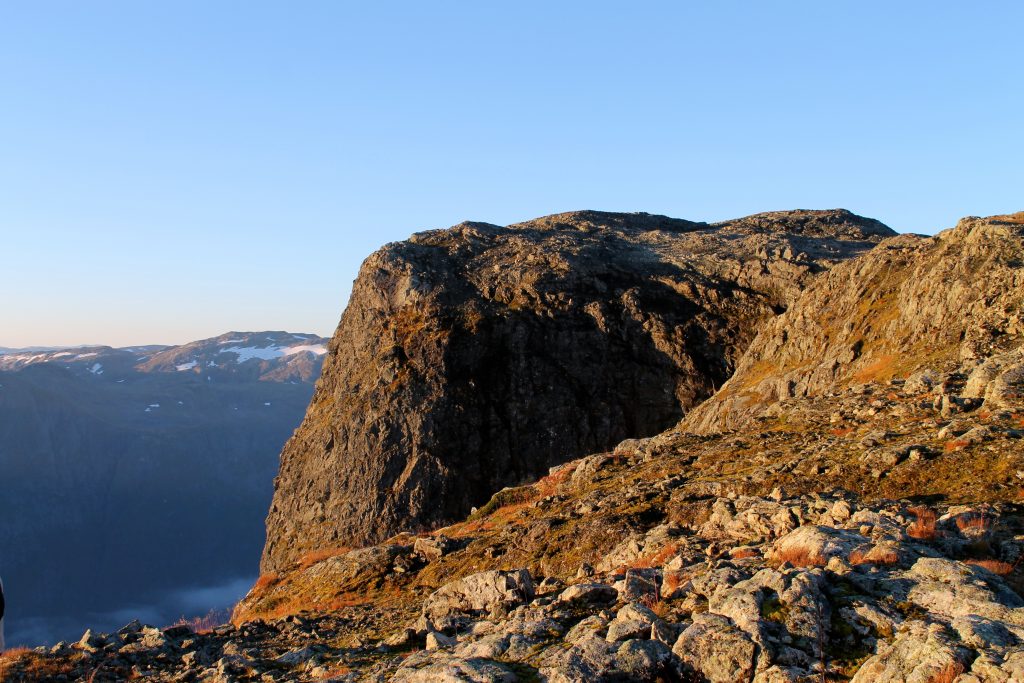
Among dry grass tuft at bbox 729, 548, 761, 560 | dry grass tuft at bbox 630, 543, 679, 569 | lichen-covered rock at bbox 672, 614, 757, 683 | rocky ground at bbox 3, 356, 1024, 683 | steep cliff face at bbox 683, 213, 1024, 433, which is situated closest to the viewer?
lichen-covered rock at bbox 672, 614, 757, 683

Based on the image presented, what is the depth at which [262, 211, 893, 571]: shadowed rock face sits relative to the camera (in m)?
49.6

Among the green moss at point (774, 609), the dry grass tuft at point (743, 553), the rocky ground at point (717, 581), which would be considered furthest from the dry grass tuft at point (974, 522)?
the green moss at point (774, 609)

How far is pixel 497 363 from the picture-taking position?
2122 inches

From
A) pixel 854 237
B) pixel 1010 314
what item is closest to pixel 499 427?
pixel 1010 314

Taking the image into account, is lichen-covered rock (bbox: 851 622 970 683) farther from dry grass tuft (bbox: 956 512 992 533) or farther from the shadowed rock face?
the shadowed rock face

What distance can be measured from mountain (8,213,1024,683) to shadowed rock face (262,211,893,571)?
17589mm

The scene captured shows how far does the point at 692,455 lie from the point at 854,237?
1838 inches

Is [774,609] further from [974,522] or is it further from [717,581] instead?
[974,522]

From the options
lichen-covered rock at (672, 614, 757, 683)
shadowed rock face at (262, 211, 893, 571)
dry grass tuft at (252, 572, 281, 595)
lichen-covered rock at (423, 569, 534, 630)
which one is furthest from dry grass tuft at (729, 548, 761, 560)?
shadowed rock face at (262, 211, 893, 571)

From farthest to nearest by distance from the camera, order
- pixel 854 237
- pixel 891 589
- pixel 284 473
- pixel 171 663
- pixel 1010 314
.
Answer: pixel 854 237
pixel 284 473
pixel 1010 314
pixel 171 663
pixel 891 589

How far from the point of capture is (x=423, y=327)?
53969 mm

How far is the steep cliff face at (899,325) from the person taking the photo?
30.2 m

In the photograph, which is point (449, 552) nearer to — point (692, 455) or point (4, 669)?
point (692, 455)

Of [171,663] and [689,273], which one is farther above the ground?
[689,273]
